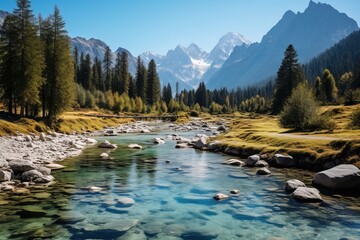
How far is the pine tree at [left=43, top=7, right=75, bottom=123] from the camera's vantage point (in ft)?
179

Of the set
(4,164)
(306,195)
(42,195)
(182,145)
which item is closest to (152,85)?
(182,145)

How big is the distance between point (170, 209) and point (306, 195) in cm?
756

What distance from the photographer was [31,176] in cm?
2059

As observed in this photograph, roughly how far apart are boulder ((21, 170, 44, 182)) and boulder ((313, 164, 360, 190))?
18.3m

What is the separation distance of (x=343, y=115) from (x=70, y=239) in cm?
5559

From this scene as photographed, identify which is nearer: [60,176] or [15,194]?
[15,194]

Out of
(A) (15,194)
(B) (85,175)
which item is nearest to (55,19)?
(B) (85,175)

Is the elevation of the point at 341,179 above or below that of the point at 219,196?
above

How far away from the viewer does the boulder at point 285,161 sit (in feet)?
89.9

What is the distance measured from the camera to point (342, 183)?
63.3 ft

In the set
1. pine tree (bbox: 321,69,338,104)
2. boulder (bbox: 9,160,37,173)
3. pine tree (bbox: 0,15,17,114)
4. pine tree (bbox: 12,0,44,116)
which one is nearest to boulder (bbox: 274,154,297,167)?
boulder (bbox: 9,160,37,173)

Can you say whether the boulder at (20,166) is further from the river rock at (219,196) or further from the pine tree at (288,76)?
the pine tree at (288,76)

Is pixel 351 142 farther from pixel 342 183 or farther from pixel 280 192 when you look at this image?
pixel 280 192

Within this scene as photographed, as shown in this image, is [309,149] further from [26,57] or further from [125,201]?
[26,57]
